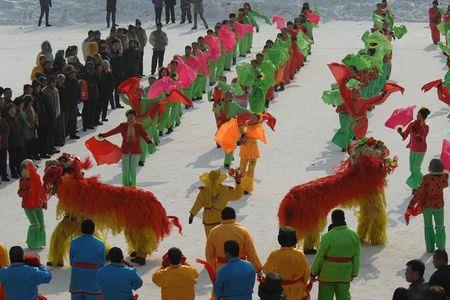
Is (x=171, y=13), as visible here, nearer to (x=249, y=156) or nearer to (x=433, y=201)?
(x=249, y=156)

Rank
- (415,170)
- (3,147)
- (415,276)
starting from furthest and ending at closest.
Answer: (3,147)
(415,170)
(415,276)

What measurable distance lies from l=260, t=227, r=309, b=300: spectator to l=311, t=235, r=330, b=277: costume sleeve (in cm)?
→ 45

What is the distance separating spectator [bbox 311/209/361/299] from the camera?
13211mm

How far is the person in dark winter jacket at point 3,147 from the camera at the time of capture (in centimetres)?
2006

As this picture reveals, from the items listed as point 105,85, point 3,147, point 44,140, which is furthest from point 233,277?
point 105,85

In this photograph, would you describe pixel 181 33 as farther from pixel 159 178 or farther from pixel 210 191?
pixel 210 191

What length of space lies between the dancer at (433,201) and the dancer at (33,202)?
15.9 feet

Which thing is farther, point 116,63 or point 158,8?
point 158,8

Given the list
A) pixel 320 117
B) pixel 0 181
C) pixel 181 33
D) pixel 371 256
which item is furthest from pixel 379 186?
pixel 181 33

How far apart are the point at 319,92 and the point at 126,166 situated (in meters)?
9.40

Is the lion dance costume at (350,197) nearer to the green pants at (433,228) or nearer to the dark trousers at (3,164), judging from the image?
the green pants at (433,228)

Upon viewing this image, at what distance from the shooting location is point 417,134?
18.5 metres

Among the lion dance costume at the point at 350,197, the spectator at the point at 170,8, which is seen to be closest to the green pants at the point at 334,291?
the lion dance costume at the point at 350,197

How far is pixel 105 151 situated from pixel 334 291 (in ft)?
22.0
